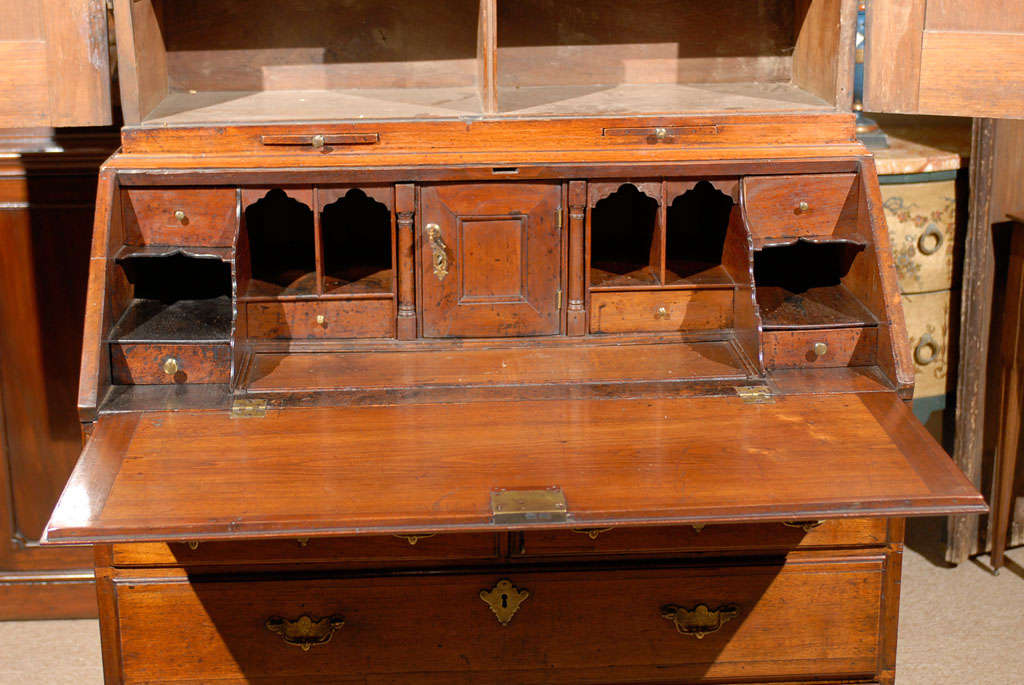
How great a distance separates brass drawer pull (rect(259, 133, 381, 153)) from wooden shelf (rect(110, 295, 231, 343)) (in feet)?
1.21

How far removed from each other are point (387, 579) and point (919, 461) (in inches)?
40.4

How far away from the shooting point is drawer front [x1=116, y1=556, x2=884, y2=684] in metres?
2.53

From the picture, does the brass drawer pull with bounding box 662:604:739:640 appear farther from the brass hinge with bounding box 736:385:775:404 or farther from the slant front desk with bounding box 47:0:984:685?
the brass hinge with bounding box 736:385:775:404

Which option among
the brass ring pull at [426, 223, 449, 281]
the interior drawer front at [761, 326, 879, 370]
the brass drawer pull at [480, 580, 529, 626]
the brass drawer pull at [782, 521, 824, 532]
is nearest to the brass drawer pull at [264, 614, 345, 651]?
the brass drawer pull at [480, 580, 529, 626]

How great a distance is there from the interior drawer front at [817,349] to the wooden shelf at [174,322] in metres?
1.11

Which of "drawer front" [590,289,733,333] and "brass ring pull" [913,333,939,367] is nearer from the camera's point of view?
"drawer front" [590,289,733,333]

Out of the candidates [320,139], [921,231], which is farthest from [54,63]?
[921,231]

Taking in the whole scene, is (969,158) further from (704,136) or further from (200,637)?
(200,637)

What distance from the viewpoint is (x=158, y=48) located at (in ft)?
9.54

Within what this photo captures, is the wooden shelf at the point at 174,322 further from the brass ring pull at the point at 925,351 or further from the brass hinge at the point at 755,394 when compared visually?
the brass ring pull at the point at 925,351

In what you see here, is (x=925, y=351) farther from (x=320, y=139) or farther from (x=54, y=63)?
(x=54, y=63)

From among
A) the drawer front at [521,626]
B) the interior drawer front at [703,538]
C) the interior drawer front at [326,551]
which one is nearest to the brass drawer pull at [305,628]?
the drawer front at [521,626]

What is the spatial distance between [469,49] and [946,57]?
1121 mm

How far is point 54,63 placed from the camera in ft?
8.36
